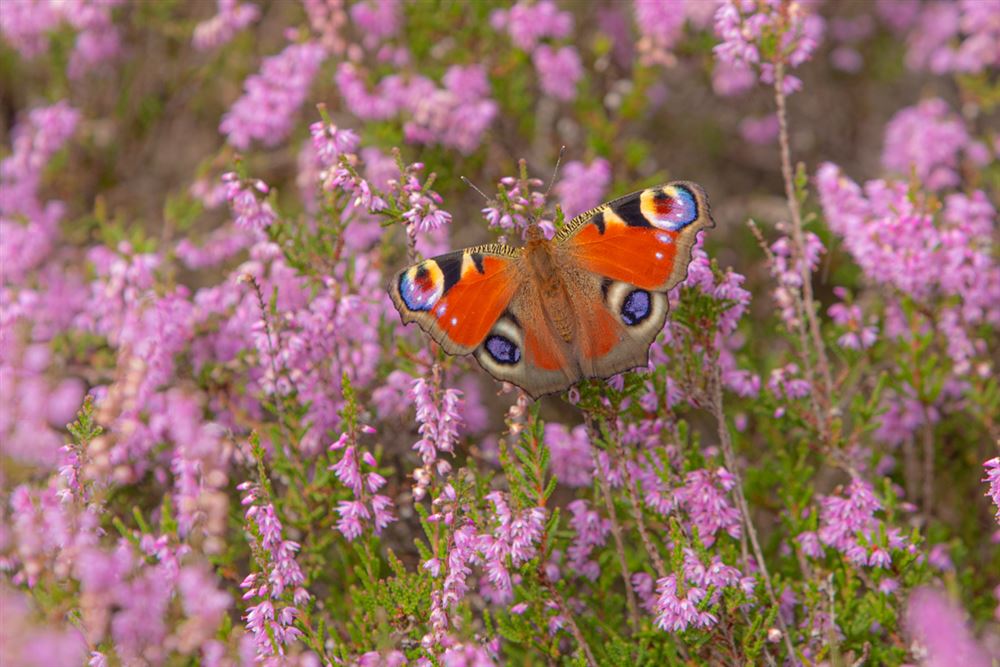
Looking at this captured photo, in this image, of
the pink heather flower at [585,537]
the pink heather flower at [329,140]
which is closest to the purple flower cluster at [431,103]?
the pink heather flower at [329,140]

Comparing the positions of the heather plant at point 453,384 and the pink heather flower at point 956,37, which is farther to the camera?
the pink heather flower at point 956,37

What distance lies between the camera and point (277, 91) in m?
6.36

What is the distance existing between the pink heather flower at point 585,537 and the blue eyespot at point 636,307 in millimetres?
958

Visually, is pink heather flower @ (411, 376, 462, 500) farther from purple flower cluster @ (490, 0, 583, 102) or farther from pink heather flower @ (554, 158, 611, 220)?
purple flower cluster @ (490, 0, 583, 102)

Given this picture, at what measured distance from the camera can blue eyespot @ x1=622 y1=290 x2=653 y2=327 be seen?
3.96 metres

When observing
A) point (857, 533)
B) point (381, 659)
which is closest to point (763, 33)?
point (857, 533)

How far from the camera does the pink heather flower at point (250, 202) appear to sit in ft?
14.9

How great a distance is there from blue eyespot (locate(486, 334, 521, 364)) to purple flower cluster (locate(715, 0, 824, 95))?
2.06 metres

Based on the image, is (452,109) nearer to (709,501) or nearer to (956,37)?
(709,501)

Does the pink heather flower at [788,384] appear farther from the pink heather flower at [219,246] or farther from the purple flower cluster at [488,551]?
the pink heather flower at [219,246]

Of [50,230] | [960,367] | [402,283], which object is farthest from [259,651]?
[50,230]

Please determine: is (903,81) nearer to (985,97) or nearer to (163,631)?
(985,97)

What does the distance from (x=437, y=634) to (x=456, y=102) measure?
4.02 meters

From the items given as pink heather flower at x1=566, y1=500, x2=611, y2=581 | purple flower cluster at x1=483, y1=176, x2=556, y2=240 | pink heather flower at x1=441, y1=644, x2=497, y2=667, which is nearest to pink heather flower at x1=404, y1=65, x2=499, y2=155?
purple flower cluster at x1=483, y1=176, x2=556, y2=240
